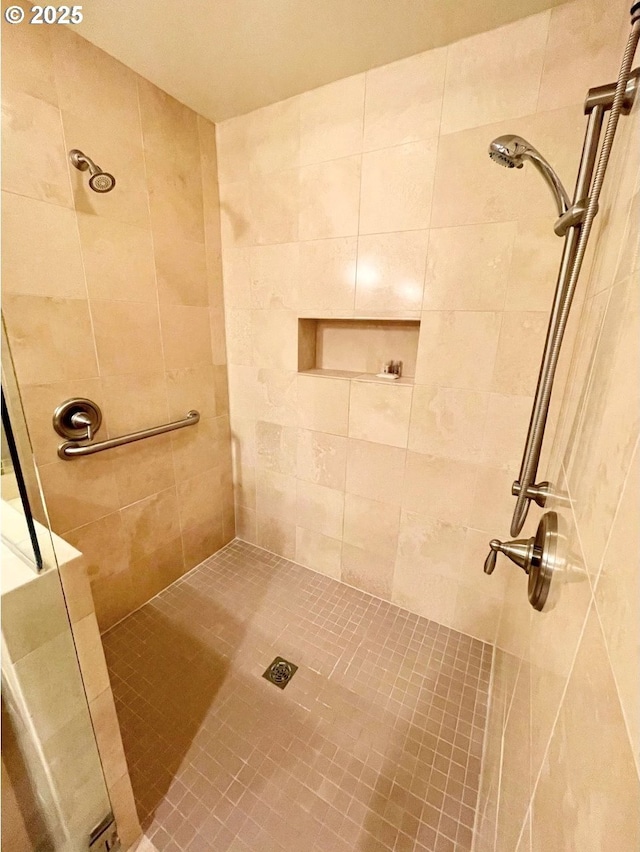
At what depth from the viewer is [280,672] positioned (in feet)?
4.31

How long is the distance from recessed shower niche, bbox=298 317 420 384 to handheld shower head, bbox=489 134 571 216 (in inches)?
27.1

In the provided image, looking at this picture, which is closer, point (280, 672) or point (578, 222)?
point (578, 222)

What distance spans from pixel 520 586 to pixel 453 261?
42.8 inches

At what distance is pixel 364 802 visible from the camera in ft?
3.15

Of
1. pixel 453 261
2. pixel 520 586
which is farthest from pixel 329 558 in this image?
pixel 453 261

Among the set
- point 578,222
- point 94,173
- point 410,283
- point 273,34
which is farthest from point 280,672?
point 273,34

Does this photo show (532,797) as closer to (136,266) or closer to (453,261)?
(453,261)

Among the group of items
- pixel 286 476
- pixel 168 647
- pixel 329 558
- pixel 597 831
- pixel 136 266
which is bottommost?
pixel 168 647

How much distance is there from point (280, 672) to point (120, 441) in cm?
110

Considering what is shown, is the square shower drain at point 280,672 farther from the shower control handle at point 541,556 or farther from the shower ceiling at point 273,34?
the shower ceiling at point 273,34

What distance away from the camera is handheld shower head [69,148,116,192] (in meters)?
1.02

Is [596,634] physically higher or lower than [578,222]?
lower

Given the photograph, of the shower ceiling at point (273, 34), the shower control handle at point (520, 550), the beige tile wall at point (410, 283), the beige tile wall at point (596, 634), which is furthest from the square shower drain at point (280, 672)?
the shower ceiling at point (273, 34)

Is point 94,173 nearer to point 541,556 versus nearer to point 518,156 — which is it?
point 518,156
